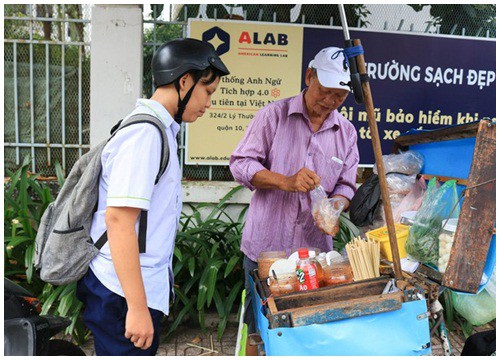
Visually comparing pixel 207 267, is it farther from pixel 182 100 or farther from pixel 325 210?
pixel 182 100

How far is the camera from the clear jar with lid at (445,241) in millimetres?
1586

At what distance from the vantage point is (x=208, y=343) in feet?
10.3

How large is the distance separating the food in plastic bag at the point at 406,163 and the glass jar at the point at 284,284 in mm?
874

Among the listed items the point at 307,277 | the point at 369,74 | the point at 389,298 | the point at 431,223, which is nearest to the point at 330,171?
the point at 431,223

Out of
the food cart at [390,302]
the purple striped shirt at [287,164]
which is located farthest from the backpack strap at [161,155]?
the purple striped shirt at [287,164]

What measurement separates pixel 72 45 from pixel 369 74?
2432 mm

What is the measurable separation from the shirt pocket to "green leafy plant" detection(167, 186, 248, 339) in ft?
3.36

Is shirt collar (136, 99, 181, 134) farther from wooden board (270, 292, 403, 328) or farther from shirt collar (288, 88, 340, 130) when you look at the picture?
shirt collar (288, 88, 340, 130)

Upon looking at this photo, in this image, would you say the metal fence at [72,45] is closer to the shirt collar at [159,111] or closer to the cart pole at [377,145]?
the cart pole at [377,145]

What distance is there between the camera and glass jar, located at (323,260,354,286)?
1655 millimetres

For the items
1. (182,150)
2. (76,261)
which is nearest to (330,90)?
(76,261)

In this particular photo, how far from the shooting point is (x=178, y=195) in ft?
4.88

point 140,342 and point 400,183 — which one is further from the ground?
point 400,183

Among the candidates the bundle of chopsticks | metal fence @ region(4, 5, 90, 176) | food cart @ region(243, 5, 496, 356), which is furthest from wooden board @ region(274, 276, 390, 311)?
metal fence @ region(4, 5, 90, 176)
